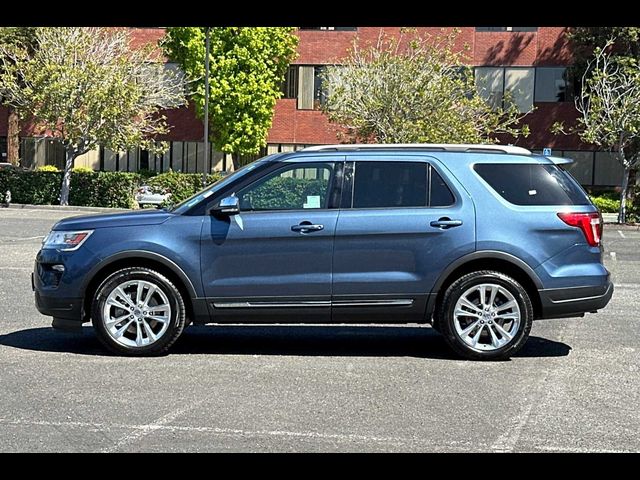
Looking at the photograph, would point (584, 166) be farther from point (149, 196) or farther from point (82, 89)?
point (82, 89)

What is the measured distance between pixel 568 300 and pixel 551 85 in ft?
121

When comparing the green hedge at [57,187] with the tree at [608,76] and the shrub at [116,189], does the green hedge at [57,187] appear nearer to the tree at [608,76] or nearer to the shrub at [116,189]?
the shrub at [116,189]

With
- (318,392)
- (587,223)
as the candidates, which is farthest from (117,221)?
(587,223)

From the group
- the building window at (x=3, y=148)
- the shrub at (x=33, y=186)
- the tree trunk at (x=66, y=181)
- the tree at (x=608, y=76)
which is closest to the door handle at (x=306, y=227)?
the tree at (x=608, y=76)

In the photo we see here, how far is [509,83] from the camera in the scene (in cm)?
4341

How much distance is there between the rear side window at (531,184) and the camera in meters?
8.30

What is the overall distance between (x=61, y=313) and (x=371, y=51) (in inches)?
1182

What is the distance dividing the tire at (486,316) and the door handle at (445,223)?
17.7 inches

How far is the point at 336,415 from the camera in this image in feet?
20.3

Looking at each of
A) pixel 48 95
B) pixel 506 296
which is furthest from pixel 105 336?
pixel 48 95

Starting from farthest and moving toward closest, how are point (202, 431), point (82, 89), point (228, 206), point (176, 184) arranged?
point (176, 184), point (82, 89), point (228, 206), point (202, 431)

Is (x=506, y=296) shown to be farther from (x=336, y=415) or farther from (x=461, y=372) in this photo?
(x=336, y=415)

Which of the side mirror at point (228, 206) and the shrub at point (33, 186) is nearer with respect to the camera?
the side mirror at point (228, 206)

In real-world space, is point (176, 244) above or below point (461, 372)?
above
